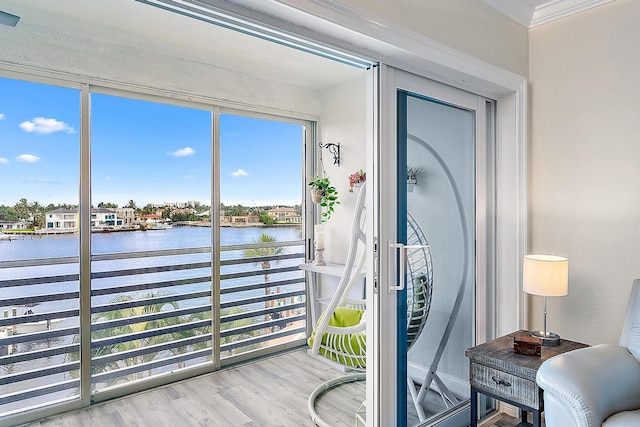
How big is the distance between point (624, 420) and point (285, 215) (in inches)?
116

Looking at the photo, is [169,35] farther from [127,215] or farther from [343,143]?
[343,143]

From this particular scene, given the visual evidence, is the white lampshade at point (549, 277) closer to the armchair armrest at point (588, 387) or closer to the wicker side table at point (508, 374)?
the wicker side table at point (508, 374)

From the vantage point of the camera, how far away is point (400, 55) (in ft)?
6.13

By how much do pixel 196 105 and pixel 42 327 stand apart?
1921mm

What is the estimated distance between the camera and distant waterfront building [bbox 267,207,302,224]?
3.89 m

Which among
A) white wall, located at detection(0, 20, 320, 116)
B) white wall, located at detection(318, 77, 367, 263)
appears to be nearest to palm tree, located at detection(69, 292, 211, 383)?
white wall, located at detection(318, 77, 367, 263)

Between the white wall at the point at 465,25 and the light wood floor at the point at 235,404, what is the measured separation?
87.3 inches

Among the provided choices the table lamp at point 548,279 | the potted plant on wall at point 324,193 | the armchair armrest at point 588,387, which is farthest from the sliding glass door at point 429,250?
the potted plant on wall at point 324,193

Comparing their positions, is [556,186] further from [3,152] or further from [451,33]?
[3,152]

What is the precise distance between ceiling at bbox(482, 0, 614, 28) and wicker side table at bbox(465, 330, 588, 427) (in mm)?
1880

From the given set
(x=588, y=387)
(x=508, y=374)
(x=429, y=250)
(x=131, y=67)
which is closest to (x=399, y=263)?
(x=429, y=250)

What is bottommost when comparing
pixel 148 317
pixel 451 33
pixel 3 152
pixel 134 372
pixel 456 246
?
pixel 134 372

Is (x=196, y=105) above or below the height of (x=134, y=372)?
above

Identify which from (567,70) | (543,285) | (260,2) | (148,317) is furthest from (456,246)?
(148,317)
